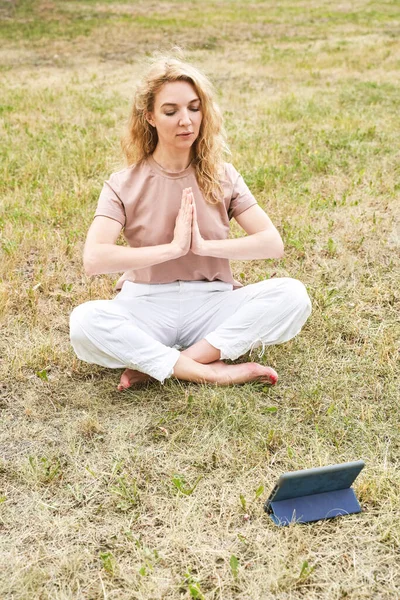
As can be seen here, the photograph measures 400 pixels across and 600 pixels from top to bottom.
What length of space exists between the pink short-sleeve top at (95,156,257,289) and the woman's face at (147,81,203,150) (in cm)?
21

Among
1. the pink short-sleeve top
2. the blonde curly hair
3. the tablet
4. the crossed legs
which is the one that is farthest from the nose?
the tablet

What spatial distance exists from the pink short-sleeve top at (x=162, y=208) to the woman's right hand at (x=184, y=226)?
0.54 feet

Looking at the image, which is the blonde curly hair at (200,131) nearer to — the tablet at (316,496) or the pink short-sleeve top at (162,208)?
the pink short-sleeve top at (162,208)

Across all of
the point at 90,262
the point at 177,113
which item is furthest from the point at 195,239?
the point at 177,113

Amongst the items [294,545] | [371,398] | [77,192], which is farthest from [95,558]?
[77,192]

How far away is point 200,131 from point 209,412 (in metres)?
1.53

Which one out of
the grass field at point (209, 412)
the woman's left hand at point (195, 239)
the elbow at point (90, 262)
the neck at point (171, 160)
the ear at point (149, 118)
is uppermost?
the ear at point (149, 118)

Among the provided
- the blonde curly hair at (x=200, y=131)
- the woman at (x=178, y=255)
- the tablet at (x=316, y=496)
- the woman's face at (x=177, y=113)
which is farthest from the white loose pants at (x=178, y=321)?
the tablet at (x=316, y=496)

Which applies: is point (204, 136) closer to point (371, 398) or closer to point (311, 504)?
point (371, 398)

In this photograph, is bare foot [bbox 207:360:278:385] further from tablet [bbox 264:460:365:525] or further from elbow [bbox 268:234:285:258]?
tablet [bbox 264:460:365:525]

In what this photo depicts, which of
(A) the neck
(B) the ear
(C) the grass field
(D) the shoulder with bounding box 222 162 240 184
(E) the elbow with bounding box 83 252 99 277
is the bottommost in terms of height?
(C) the grass field

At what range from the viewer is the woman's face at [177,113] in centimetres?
313

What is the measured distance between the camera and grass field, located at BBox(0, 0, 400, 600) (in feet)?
7.50

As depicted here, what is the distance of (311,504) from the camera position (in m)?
2.51
